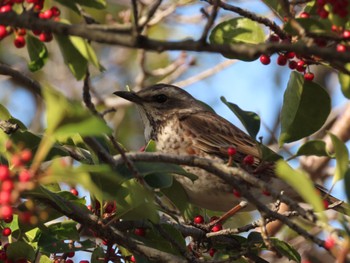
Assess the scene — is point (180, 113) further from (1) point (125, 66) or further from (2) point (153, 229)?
(1) point (125, 66)

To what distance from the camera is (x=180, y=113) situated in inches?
266

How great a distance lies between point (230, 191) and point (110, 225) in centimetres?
193

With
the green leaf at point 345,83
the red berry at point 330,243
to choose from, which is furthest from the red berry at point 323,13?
the red berry at point 330,243

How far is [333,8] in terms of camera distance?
10.8 feet

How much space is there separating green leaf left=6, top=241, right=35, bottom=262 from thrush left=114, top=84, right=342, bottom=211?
1.66 meters

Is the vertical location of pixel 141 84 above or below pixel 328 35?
below

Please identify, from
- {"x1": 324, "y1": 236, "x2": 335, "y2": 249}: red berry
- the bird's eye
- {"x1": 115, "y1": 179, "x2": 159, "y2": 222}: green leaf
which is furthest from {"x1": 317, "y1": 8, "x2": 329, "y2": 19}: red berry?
the bird's eye

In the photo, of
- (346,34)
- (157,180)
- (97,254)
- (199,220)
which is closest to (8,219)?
(97,254)

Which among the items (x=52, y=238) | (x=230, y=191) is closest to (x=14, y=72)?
(x=52, y=238)

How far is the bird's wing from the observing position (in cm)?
614

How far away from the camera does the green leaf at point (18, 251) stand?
393 centimetres

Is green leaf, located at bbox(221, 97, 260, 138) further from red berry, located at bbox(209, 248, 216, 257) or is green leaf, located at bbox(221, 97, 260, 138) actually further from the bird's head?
the bird's head

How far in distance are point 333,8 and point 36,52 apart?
5.57 ft

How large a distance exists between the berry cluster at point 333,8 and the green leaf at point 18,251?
194 cm
